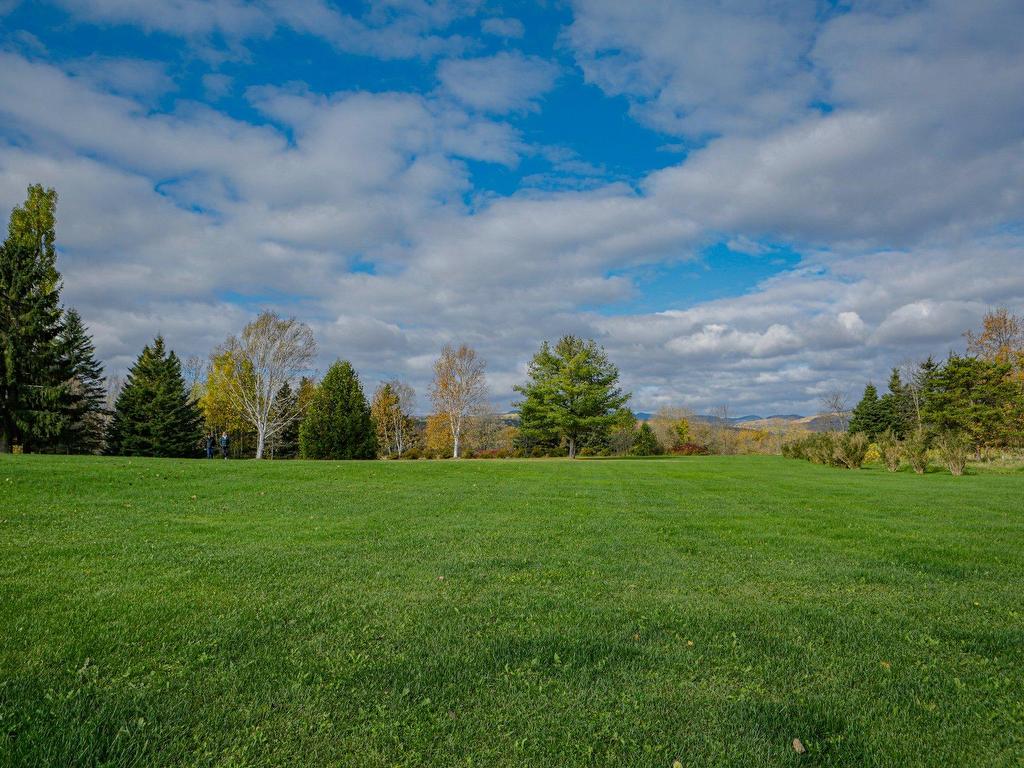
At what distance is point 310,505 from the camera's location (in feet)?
37.8

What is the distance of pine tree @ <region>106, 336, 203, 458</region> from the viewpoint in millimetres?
39219

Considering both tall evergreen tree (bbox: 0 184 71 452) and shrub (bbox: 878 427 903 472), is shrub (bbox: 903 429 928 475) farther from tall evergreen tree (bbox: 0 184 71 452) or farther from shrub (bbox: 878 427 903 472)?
tall evergreen tree (bbox: 0 184 71 452)

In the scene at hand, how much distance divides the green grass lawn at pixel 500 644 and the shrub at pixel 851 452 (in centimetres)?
2321

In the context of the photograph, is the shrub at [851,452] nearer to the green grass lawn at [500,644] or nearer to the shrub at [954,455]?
the shrub at [954,455]

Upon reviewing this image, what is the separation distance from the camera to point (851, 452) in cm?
2998

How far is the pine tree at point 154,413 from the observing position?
39.2m

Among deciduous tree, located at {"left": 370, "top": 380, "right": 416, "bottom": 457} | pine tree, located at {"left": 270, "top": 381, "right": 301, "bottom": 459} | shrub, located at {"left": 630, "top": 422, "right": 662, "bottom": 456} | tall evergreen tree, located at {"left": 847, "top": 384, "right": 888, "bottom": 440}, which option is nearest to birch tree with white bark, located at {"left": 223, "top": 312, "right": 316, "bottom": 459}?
pine tree, located at {"left": 270, "top": 381, "right": 301, "bottom": 459}

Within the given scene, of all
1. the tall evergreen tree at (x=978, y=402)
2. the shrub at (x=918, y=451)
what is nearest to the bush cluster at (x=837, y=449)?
the shrub at (x=918, y=451)

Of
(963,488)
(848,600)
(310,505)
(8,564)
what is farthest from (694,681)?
(963,488)

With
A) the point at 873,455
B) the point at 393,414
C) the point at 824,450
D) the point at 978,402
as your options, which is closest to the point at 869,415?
the point at 978,402

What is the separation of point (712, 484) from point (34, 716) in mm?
18118

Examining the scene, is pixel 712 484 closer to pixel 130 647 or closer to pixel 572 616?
pixel 572 616

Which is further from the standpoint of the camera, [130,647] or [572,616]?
[572,616]

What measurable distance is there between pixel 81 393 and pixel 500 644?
4697cm
